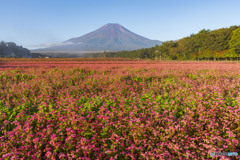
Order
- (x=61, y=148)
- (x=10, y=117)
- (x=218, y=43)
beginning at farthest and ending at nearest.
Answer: (x=218, y=43)
(x=10, y=117)
(x=61, y=148)

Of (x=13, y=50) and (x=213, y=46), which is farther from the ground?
(x=13, y=50)

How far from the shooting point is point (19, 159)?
7.89 ft

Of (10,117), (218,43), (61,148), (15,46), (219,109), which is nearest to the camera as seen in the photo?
(61,148)

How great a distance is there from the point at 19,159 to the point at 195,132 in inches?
134

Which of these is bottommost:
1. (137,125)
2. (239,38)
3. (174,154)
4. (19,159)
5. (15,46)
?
(174,154)

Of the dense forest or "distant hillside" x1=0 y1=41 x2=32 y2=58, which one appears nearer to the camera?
the dense forest

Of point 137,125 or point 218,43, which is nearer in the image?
point 137,125

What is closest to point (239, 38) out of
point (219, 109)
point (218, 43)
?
point (218, 43)

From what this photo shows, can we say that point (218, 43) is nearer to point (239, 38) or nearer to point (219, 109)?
point (239, 38)

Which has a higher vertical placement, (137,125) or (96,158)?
(137,125)

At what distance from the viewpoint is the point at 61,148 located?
2.65 meters

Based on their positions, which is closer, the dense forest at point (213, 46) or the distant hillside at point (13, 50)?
the dense forest at point (213, 46)

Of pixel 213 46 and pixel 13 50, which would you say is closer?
pixel 213 46

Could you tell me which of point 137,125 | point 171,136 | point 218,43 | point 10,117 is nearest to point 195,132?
point 171,136
